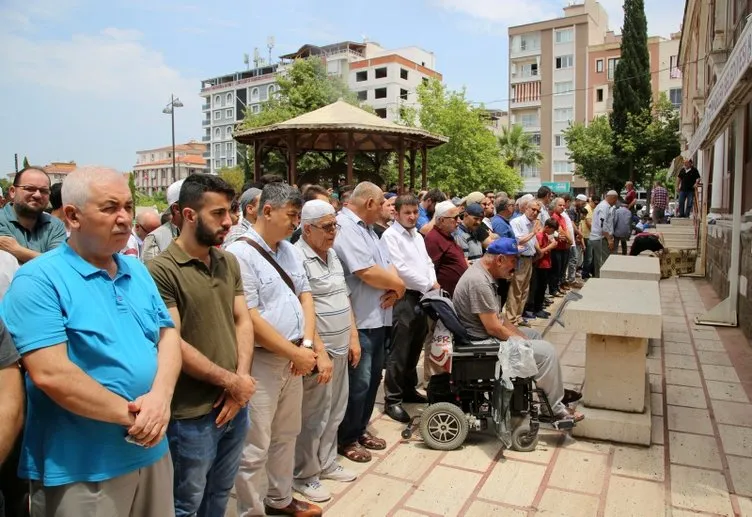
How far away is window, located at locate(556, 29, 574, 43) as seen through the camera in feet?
180

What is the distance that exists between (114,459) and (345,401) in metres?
1.95

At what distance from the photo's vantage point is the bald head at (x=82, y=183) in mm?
1844

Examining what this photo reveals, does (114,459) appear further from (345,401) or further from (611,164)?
(611,164)

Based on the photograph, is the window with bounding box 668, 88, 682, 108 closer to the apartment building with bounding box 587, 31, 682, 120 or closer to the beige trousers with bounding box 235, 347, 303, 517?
the apartment building with bounding box 587, 31, 682, 120

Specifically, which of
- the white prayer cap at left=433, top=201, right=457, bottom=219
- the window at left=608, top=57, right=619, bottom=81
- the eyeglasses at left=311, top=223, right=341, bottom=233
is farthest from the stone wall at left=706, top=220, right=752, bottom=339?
the window at left=608, top=57, right=619, bottom=81

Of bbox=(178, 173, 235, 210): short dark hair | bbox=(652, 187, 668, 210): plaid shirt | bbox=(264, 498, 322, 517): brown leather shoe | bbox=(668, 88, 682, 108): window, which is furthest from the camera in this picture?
bbox=(668, 88, 682, 108): window

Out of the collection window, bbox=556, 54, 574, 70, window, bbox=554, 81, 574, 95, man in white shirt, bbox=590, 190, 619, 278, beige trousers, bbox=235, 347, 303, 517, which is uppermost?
window, bbox=556, 54, 574, 70

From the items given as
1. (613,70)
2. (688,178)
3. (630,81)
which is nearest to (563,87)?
(613,70)

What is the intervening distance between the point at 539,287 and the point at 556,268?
113 cm

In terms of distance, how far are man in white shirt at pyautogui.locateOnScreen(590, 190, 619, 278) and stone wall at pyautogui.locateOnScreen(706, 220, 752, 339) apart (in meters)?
1.83

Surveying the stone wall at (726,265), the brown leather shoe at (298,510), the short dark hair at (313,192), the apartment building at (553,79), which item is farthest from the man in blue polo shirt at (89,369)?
the apartment building at (553,79)

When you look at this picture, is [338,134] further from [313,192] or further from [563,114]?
[563,114]

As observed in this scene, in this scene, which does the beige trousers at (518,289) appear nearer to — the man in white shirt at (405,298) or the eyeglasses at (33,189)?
the man in white shirt at (405,298)

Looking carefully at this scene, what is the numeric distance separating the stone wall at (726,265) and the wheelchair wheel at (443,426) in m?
4.95
